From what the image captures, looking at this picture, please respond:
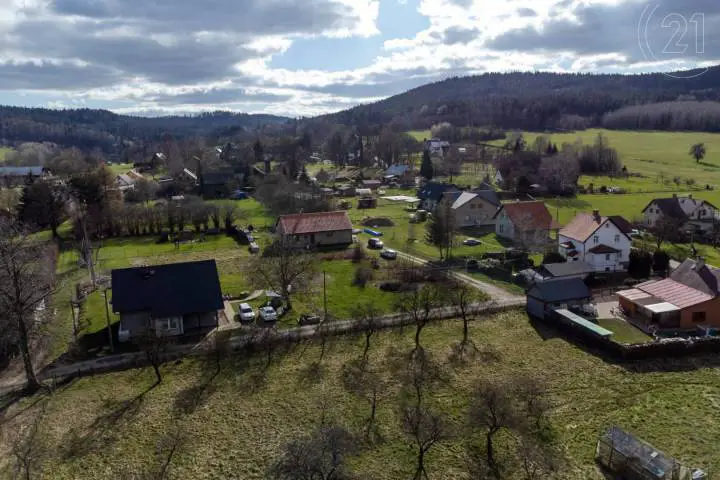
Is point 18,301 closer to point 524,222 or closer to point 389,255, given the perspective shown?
point 389,255

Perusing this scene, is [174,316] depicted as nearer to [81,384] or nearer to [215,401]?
[81,384]

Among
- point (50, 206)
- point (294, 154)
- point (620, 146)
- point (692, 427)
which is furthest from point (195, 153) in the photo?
point (692, 427)

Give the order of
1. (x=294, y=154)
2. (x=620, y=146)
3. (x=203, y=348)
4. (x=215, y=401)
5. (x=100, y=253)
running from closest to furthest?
(x=215, y=401) → (x=203, y=348) → (x=100, y=253) → (x=294, y=154) → (x=620, y=146)

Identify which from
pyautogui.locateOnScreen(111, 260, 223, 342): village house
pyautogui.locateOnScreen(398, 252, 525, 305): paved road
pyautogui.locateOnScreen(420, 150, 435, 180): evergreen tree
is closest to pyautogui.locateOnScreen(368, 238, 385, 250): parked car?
pyautogui.locateOnScreen(398, 252, 525, 305): paved road

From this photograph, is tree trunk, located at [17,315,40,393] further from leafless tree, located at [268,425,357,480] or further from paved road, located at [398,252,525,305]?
paved road, located at [398,252,525,305]

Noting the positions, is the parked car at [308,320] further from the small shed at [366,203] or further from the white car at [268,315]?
the small shed at [366,203]

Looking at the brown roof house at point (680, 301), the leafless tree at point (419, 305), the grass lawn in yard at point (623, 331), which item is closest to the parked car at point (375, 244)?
the leafless tree at point (419, 305)

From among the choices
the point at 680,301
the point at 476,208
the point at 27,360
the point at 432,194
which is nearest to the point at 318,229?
the point at 476,208
